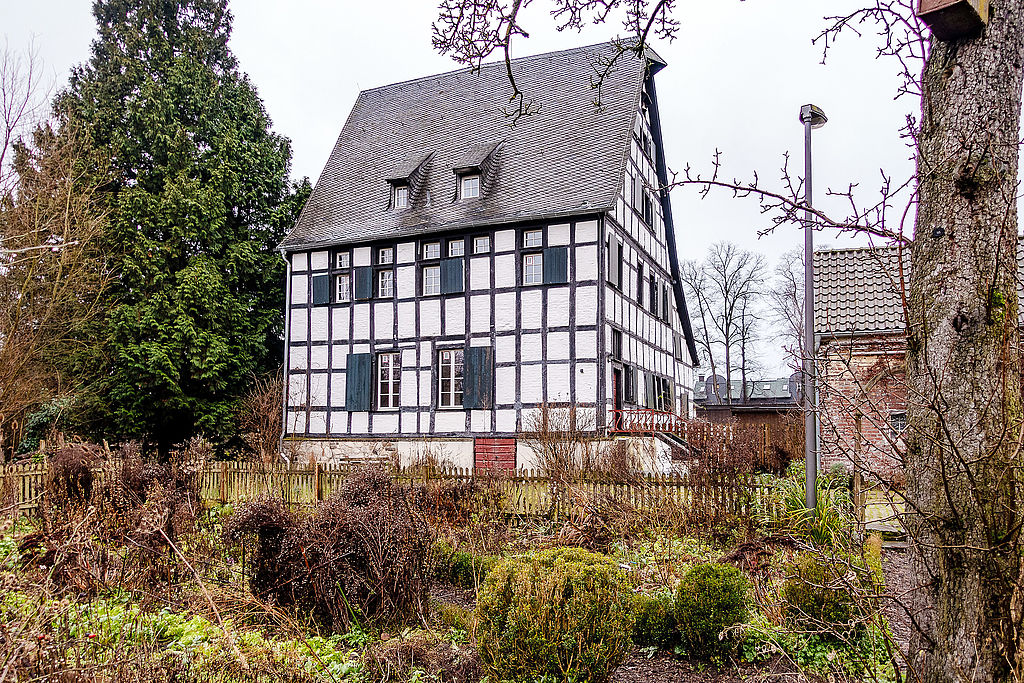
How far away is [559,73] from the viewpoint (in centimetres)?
2298

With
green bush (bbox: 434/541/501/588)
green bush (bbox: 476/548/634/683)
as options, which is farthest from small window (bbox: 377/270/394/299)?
green bush (bbox: 476/548/634/683)

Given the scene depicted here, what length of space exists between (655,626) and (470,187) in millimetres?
16373

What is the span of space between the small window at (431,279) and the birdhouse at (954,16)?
60.2 ft

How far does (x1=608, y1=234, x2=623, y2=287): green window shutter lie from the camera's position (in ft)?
62.8

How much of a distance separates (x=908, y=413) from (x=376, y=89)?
2554 cm

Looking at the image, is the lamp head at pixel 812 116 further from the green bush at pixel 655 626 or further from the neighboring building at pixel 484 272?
the green bush at pixel 655 626

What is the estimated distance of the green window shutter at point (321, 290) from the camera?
22.1 metres

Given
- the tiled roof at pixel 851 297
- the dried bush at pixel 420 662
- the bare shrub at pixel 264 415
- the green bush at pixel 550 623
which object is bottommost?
the dried bush at pixel 420 662

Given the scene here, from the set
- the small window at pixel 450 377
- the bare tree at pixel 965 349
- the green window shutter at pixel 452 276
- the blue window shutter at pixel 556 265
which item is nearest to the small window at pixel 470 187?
the green window shutter at pixel 452 276

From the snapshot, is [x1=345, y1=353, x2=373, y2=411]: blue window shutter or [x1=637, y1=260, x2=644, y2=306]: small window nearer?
[x1=345, y1=353, x2=373, y2=411]: blue window shutter

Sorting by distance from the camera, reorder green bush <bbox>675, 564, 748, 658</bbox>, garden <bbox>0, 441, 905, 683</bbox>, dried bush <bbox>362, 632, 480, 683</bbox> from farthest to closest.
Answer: green bush <bbox>675, 564, 748, 658</bbox>
dried bush <bbox>362, 632, 480, 683</bbox>
garden <bbox>0, 441, 905, 683</bbox>

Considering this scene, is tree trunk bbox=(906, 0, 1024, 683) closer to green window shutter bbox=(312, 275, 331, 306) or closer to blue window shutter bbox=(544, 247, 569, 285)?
blue window shutter bbox=(544, 247, 569, 285)

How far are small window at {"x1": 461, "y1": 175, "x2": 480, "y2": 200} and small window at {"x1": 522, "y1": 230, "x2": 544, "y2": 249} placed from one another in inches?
90.6

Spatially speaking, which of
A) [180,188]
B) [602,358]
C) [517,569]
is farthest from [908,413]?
[180,188]
